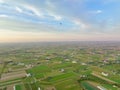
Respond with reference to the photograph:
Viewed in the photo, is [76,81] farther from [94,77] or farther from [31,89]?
[31,89]

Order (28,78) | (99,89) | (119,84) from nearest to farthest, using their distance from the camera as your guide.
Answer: (99,89) < (119,84) < (28,78)

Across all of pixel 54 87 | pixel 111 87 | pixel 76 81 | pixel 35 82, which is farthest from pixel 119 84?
pixel 35 82

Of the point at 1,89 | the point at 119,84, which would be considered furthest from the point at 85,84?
the point at 1,89

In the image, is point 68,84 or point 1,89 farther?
point 68,84

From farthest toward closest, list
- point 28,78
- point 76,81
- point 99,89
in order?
point 28,78 < point 76,81 < point 99,89

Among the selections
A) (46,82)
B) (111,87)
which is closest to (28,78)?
(46,82)

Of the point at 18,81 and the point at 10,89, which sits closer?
the point at 10,89

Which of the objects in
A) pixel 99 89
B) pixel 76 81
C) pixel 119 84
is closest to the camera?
pixel 99 89

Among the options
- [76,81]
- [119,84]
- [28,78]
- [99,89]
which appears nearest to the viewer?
[99,89]

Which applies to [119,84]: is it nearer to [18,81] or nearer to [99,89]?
[99,89]
